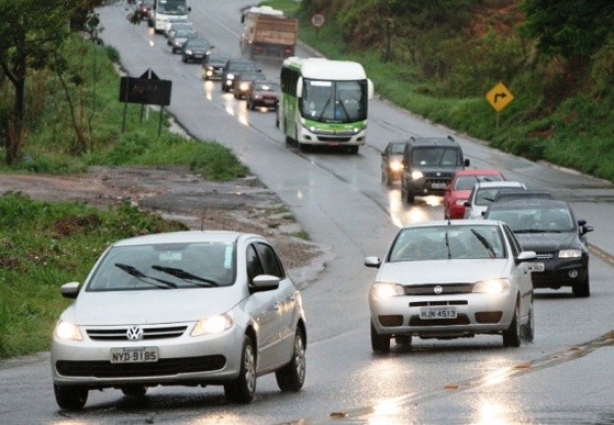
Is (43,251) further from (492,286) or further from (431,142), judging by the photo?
(431,142)

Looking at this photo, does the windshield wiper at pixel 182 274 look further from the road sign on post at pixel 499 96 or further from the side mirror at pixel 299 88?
the road sign on post at pixel 499 96

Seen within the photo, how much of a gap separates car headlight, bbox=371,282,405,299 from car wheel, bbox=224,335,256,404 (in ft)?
16.1

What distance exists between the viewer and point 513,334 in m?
19.0

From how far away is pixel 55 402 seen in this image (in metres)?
14.8

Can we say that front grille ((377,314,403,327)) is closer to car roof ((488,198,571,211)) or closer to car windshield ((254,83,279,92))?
car roof ((488,198,571,211))

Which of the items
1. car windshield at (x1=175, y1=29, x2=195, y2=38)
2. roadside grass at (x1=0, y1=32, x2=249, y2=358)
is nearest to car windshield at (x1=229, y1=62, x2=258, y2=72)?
roadside grass at (x1=0, y1=32, x2=249, y2=358)

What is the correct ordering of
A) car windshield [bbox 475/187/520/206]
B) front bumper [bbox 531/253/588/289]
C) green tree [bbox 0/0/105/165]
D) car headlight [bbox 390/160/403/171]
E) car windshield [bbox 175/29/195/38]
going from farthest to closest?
car windshield [bbox 175/29/195/38] → car headlight [bbox 390/160/403/171] → car windshield [bbox 475/187/520/206] → green tree [bbox 0/0/105/165] → front bumper [bbox 531/253/588/289]

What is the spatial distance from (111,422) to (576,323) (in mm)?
10373

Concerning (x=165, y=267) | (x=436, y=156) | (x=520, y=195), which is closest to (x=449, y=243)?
(x=165, y=267)

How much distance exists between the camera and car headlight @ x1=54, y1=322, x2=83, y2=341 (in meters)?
13.9

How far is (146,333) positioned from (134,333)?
92mm

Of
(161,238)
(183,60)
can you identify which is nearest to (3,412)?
(161,238)

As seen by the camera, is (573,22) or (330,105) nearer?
(573,22)

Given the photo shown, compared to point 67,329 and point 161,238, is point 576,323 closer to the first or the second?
point 161,238
